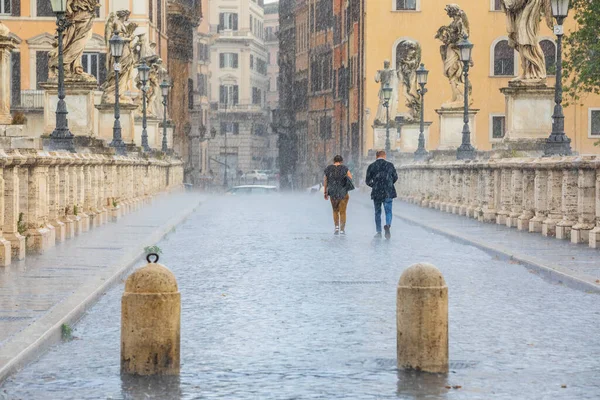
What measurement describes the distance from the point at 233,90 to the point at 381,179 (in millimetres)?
119977

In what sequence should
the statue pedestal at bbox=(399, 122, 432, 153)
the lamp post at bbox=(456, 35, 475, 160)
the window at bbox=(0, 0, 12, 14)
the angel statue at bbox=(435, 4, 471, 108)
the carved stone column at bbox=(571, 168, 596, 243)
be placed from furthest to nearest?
the window at bbox=(0, 0, 12, 14), the statue pedestal at bbox=(399, 122, 432, 153), the angel statue at bbox=(435, 4, 471, 108), the lamp post at bbox=(456, 35, 475, 160), the carved stone column at bbox=(571, 168, 596, 243)

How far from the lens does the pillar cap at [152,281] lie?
366 inches

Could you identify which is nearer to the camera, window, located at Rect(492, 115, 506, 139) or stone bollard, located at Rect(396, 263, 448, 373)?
stone bollard, located at Rect(396, 263, 448, 373)

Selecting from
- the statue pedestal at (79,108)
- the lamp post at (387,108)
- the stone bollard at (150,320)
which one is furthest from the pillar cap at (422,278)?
the lamp post at (387,108)

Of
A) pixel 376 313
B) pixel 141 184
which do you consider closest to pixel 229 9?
pixel 141 184

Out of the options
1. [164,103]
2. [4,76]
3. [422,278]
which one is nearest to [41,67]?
[164,103]

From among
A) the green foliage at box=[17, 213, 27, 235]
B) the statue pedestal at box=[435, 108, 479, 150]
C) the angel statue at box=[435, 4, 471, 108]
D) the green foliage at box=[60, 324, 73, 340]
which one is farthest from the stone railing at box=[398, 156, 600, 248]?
the green foliage at box=[60, 324, 73, 340]

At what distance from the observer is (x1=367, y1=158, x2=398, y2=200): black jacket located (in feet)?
90.3

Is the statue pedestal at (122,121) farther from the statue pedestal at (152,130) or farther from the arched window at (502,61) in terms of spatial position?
the arched window at (502,61)

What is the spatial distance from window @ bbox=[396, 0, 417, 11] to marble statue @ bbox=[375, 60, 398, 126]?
Answer: 844 cm

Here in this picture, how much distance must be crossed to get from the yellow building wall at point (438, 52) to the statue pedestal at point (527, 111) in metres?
39.2

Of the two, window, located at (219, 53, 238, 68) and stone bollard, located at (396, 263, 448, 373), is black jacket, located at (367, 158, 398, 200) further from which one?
window, located at (219, 53, 238, 68)

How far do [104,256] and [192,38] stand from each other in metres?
81.5

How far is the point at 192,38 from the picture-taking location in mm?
100000
